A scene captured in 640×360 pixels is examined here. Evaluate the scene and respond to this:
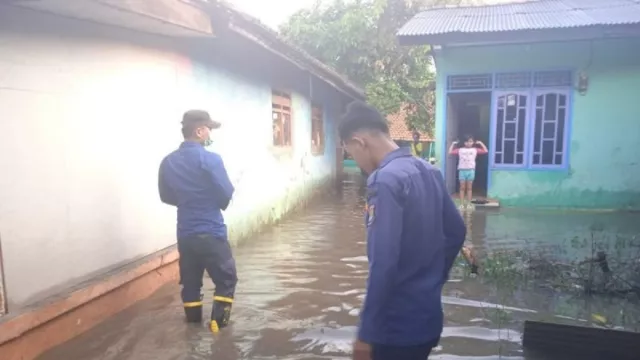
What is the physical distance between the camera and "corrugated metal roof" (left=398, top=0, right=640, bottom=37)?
30.3ft

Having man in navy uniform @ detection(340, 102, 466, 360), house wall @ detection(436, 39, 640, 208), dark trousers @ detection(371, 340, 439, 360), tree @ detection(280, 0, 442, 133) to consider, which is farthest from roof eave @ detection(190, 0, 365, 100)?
tree @ detection(280, 0, 442, 133)

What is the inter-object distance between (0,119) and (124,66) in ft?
5.13

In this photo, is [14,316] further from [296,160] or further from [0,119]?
[296,160]

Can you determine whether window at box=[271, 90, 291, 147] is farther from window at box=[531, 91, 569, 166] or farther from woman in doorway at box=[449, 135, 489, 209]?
window at box=[531, 91, 569, 166]

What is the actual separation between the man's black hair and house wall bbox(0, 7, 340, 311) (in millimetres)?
2470

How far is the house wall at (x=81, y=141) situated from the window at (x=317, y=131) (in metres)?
6.50

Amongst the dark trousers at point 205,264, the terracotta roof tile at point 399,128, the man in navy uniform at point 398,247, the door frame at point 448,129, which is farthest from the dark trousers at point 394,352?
the terracotta roof tile at point 399,128

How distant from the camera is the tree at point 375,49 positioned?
17.5 metres

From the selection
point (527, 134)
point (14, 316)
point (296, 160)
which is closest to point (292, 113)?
point (296, 160)

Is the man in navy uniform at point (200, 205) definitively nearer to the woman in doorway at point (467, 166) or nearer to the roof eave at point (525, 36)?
the roof eave at point (525, 36)

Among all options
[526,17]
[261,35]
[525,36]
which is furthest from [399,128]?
[261,35]

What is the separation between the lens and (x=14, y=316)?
10.6 ft

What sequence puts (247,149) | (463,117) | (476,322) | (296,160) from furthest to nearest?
(463,117) < (296,160) < (247,149) < (476,322)

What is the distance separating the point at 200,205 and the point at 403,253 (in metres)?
2.37
